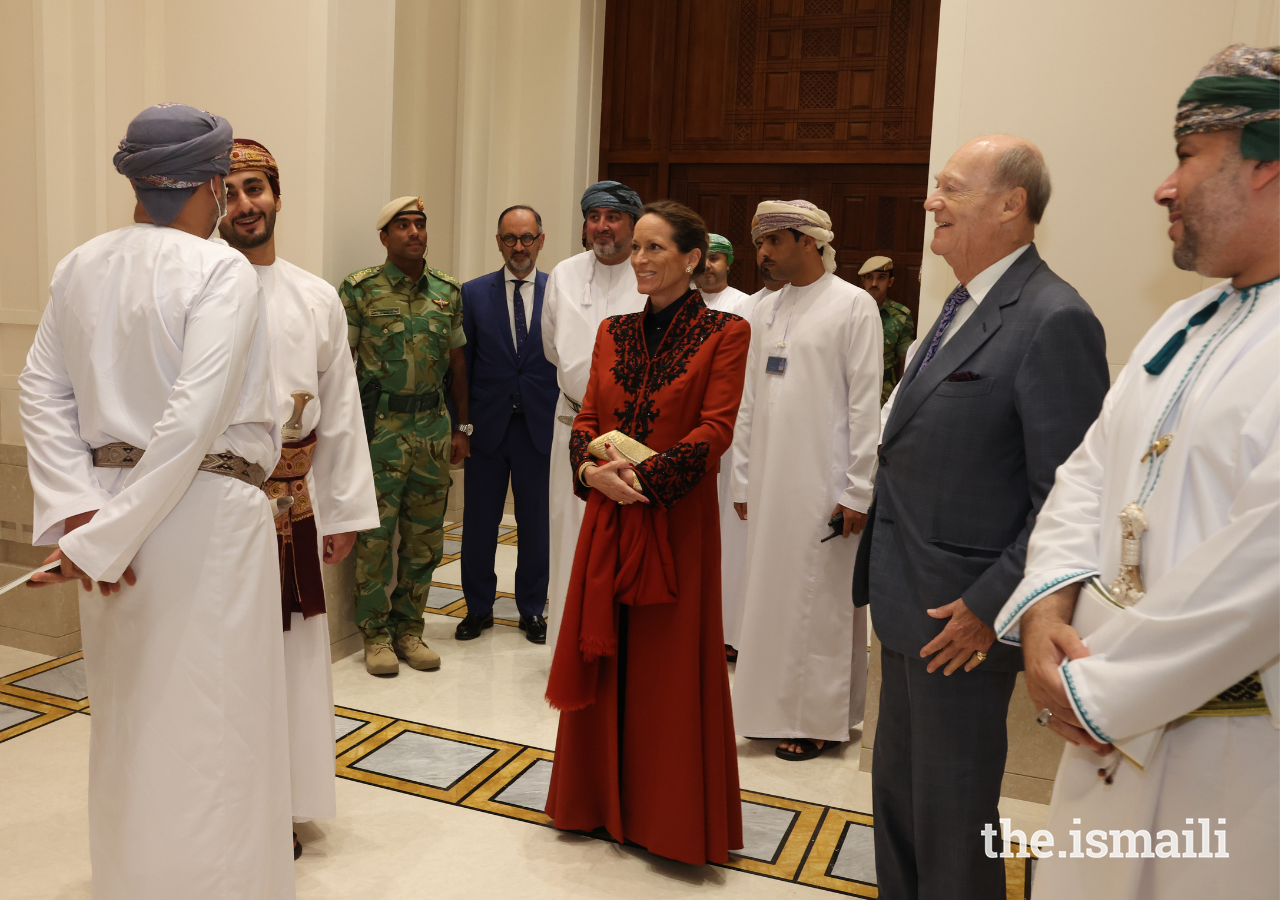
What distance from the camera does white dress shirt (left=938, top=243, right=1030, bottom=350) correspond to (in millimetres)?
1991

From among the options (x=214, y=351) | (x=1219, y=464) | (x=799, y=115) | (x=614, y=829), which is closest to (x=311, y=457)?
(x=214, y=351)

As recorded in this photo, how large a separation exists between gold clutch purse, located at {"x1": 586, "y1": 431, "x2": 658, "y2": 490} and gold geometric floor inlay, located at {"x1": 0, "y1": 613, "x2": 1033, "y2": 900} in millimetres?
1093

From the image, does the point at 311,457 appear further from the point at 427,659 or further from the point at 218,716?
the point at 427,659

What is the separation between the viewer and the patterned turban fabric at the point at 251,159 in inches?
116

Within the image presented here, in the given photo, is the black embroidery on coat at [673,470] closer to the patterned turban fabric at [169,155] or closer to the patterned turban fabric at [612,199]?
the patterned turban fabric at [169,155]

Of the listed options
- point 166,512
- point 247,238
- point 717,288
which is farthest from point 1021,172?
point 717,288

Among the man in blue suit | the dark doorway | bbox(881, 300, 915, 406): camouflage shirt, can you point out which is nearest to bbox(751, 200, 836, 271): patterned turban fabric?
the man in blue suit

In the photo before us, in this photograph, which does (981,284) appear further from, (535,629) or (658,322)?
(535,629)

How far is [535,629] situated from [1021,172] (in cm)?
317

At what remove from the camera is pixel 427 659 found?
13.4ft

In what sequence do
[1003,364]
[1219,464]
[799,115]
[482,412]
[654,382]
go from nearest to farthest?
[1219,464], [1003,364], [654,382], [482,412], [799,115]

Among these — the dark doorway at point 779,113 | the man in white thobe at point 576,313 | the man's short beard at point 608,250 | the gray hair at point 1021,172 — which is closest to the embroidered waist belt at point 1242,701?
the gray hair at point 1021,172

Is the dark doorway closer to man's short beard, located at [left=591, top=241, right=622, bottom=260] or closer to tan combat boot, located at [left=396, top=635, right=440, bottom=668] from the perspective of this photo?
man's short beard, located at [left=591, top=241, right=622, bottom=260]

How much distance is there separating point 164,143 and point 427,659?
251 centimetres
